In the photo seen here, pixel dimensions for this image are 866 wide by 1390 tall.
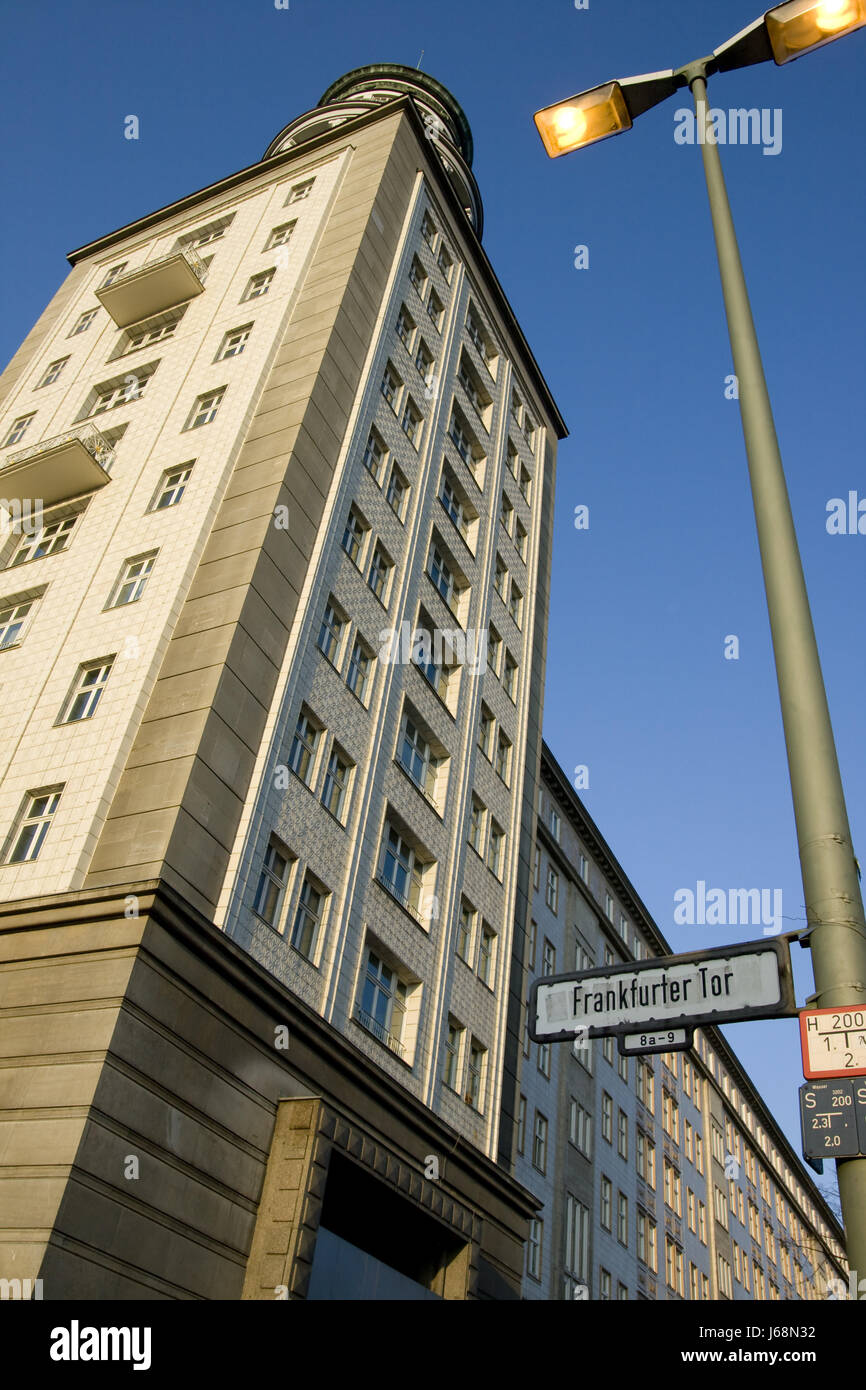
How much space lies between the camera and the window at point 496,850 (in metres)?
29.9

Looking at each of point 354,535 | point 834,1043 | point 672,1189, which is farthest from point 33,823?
point 672,1189

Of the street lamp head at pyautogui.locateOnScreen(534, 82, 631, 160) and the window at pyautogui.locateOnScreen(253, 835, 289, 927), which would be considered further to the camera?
the window at pyautogui.locateOnScreen(253, 835, 289, 927)

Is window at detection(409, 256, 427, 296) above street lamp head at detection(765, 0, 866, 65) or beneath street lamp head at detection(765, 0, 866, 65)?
above

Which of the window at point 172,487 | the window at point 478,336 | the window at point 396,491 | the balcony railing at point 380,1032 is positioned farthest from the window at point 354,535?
the window at point 478,336

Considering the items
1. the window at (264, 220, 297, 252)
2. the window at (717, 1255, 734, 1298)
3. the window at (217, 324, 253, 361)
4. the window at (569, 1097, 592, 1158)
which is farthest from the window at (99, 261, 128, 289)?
the window at (717, 1255, 734, 1298)

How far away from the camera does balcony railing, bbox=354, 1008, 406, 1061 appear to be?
2166cm

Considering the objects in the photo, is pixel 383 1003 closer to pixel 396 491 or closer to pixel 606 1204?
pixel 396 491

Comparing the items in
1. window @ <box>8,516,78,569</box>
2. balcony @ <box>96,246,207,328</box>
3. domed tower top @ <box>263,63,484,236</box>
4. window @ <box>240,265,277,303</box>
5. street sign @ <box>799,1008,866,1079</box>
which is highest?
domed tower top @ <box>263,63,484,236</box>

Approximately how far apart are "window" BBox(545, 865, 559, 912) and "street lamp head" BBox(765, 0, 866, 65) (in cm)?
4085

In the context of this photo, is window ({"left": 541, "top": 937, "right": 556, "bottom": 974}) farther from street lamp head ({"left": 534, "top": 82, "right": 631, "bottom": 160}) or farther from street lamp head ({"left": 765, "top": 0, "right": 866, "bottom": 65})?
street lamp head ({"left": 765, "top": 0, "right": 866, "bottom": 65})

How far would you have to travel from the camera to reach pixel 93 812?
18953 millimetres
